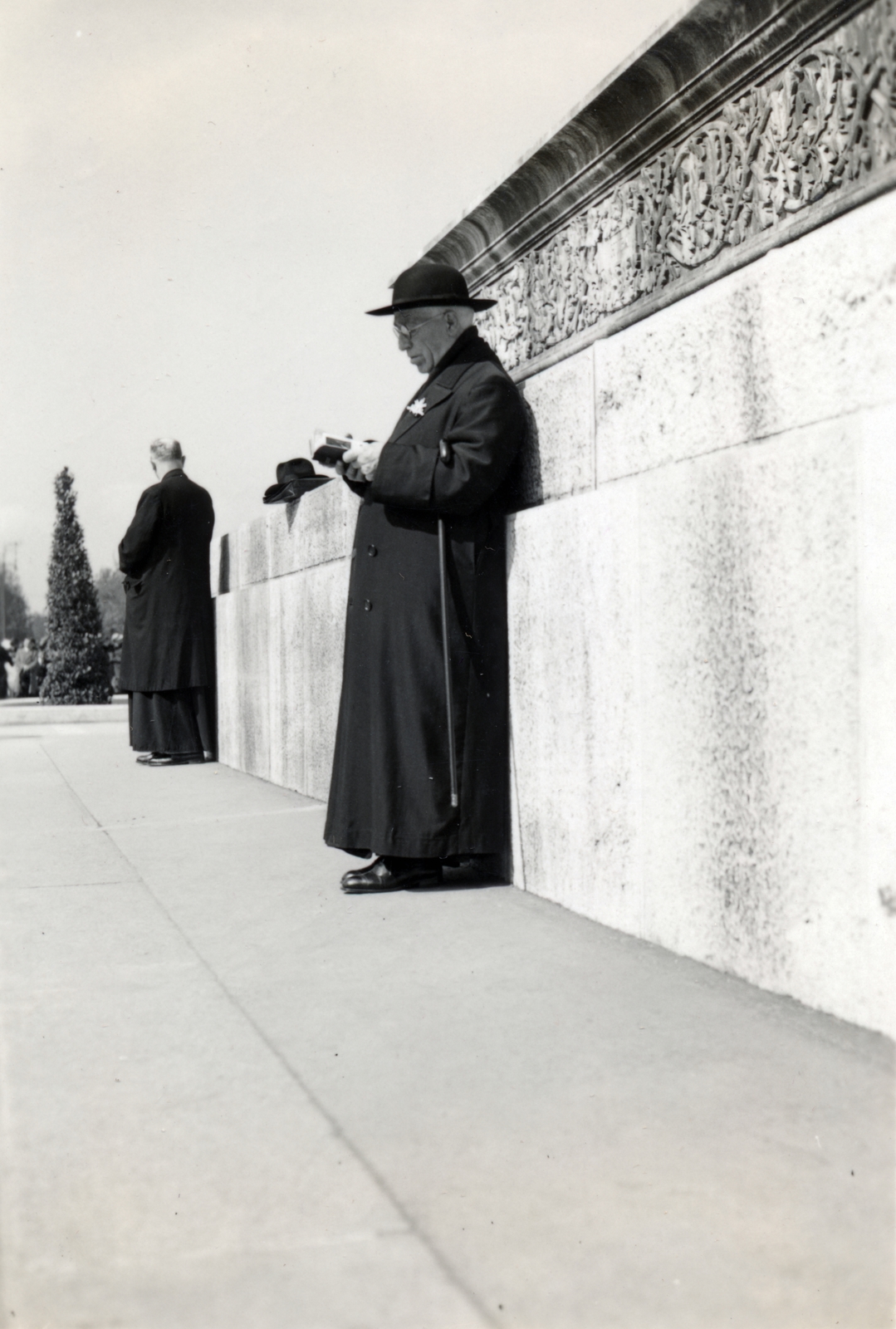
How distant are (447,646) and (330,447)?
2.33 ft

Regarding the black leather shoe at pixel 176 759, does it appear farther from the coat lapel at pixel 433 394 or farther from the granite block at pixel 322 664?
the coat lapel at pixel 433 394

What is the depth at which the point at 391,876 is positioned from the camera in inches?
171

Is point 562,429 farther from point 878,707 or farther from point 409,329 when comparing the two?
point 878,707

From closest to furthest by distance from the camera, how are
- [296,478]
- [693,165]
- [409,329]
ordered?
[693,165] → [409,329] → [296,478]

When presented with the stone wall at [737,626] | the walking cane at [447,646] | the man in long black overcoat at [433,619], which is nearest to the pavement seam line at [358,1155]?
the man in long black overcoat at [433,619]

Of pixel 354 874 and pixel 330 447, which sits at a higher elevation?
pixel 330 447

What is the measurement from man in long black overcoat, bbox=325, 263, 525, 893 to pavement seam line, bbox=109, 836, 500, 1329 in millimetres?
908

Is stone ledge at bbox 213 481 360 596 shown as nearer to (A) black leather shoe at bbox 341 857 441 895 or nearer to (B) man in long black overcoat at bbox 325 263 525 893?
(B) man in long black overcoat at bbox 325 263 525 893

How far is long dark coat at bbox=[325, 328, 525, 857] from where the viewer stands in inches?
163

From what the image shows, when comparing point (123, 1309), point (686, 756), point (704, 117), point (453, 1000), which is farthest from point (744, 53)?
point (123, 1309)

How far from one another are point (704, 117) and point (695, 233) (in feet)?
0.89

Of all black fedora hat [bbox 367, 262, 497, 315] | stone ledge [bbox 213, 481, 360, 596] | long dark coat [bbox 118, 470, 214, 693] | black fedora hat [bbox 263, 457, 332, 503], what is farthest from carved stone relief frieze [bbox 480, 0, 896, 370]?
long dark coat [bbox 118, 470, 214, 693]

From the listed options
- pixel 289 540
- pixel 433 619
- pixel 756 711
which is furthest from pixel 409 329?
pixel 289 540

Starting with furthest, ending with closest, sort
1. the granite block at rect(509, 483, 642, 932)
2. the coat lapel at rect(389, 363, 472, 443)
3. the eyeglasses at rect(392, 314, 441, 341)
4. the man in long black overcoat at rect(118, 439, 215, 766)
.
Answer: the man in long black overcoat at rect(118, 439, 215, 766) < the eyeglasses at rect(392, 314, 441, 341) < the coat lapel at rect(389, 363, 472, 443) < the granite block at rect(509, 483, 642, 932)
